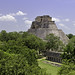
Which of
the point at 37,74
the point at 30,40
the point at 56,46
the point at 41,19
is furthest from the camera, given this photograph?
the point at 41,19

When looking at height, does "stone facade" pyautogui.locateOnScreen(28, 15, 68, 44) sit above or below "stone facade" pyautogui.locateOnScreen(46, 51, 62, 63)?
above

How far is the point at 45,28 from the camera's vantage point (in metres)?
68.2

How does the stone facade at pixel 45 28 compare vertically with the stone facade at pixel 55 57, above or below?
above

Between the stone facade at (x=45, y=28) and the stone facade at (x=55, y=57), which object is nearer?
the stone facade at (x=55, y=57)

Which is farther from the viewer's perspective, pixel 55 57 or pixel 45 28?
pixel 45 28

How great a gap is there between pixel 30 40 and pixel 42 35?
880 inches

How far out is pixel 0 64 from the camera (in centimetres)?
1698

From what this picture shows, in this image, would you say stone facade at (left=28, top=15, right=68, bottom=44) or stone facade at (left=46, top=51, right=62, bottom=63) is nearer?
stone facade at (left=46, top=51, right=62, bottom=63)

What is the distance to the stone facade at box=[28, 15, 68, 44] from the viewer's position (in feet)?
218

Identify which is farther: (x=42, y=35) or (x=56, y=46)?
(x=42, y=35)

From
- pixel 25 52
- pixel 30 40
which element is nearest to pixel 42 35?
pixel 30 40

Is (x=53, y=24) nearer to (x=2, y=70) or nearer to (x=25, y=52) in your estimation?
(x=25, y=52)

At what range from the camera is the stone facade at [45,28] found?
66438mm

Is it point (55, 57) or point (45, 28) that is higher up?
point (45, 28)
